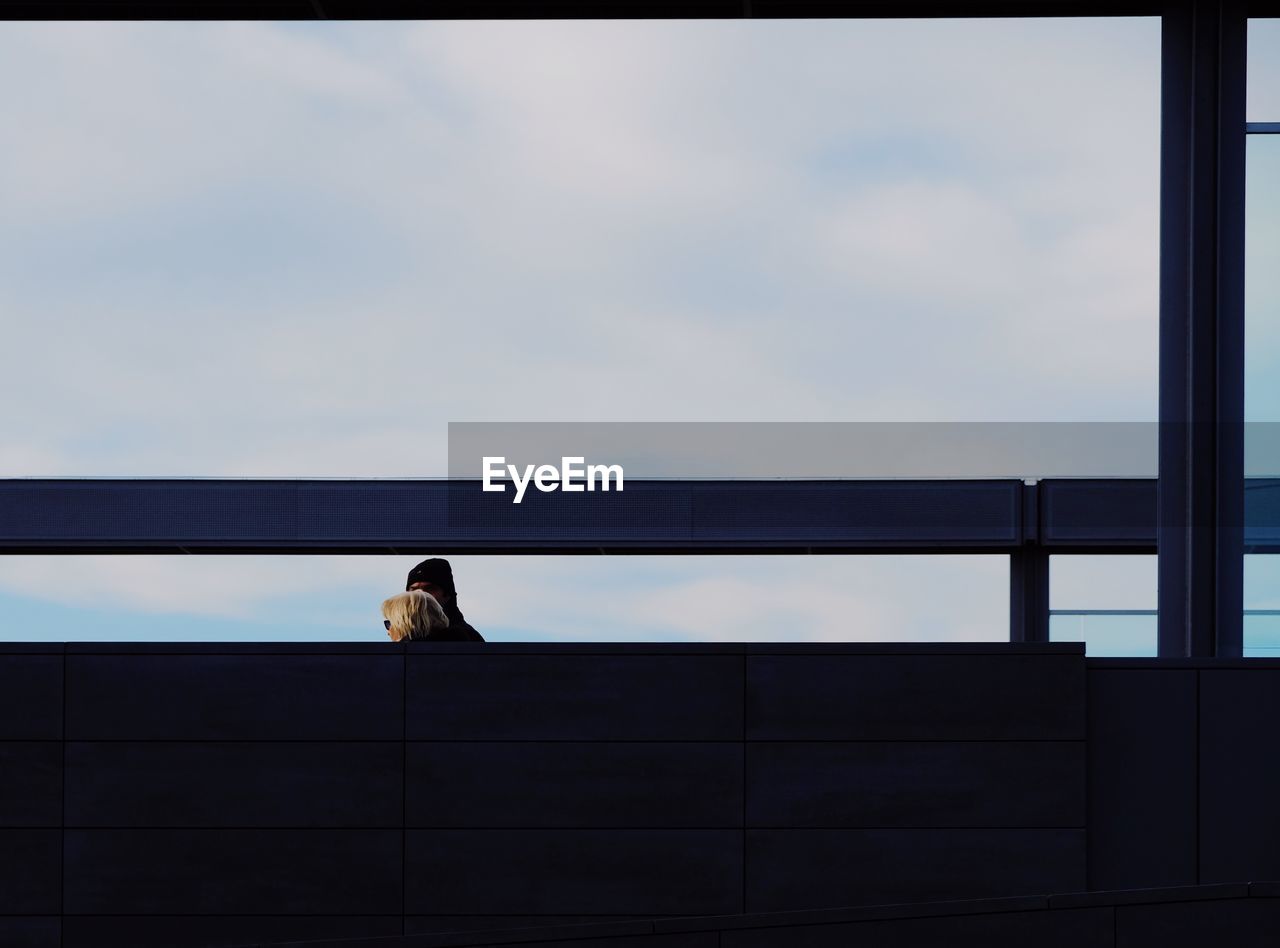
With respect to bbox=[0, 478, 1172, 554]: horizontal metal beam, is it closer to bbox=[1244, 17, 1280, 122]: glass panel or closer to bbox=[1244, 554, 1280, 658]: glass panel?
bbox=[1244, 554, 1280, 658]: glass panel

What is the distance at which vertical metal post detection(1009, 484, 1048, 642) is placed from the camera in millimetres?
16469

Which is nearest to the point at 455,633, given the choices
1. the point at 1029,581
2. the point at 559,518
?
the point at 559,518

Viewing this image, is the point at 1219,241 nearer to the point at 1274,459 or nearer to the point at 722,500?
the point at 1274,459

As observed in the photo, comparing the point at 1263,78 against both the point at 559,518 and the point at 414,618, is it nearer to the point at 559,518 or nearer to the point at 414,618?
the point at 414,618

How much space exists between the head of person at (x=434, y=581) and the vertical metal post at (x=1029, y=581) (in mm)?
9362

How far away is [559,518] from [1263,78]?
947cm

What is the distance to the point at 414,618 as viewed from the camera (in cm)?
841

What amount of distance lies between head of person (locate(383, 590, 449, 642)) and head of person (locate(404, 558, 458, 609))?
15.4 inches

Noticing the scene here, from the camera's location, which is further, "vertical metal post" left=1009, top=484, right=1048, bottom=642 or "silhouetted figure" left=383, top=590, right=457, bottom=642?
"vertical metal post" left=1009, top=484, right=1048, bottom=642
